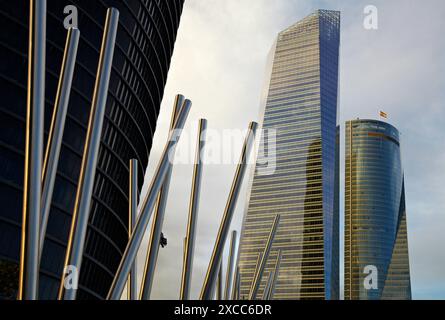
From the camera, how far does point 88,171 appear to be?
43.7ft

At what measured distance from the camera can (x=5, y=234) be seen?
127ft

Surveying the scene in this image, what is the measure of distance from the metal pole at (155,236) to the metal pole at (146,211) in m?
0.42

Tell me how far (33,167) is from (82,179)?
2358 millimetres

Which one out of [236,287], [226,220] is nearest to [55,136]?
[226,220]

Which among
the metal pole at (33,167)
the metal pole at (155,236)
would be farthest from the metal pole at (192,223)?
the metal pole at (33,167)

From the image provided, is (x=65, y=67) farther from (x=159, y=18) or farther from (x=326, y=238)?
(x=326, y=238)

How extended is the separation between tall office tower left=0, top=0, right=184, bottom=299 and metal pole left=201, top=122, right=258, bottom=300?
2532 cm

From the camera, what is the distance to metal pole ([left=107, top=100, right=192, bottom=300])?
13852 mm

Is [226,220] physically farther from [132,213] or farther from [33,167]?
[33,167]

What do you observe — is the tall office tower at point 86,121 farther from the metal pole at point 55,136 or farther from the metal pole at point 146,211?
the metal pole at point 55,136

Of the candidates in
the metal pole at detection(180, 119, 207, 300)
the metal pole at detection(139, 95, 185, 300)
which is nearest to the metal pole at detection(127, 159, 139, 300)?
the metal pole at detection(139, 95, 185, 300)

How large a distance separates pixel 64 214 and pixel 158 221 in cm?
2874

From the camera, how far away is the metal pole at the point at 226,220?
613 inches
